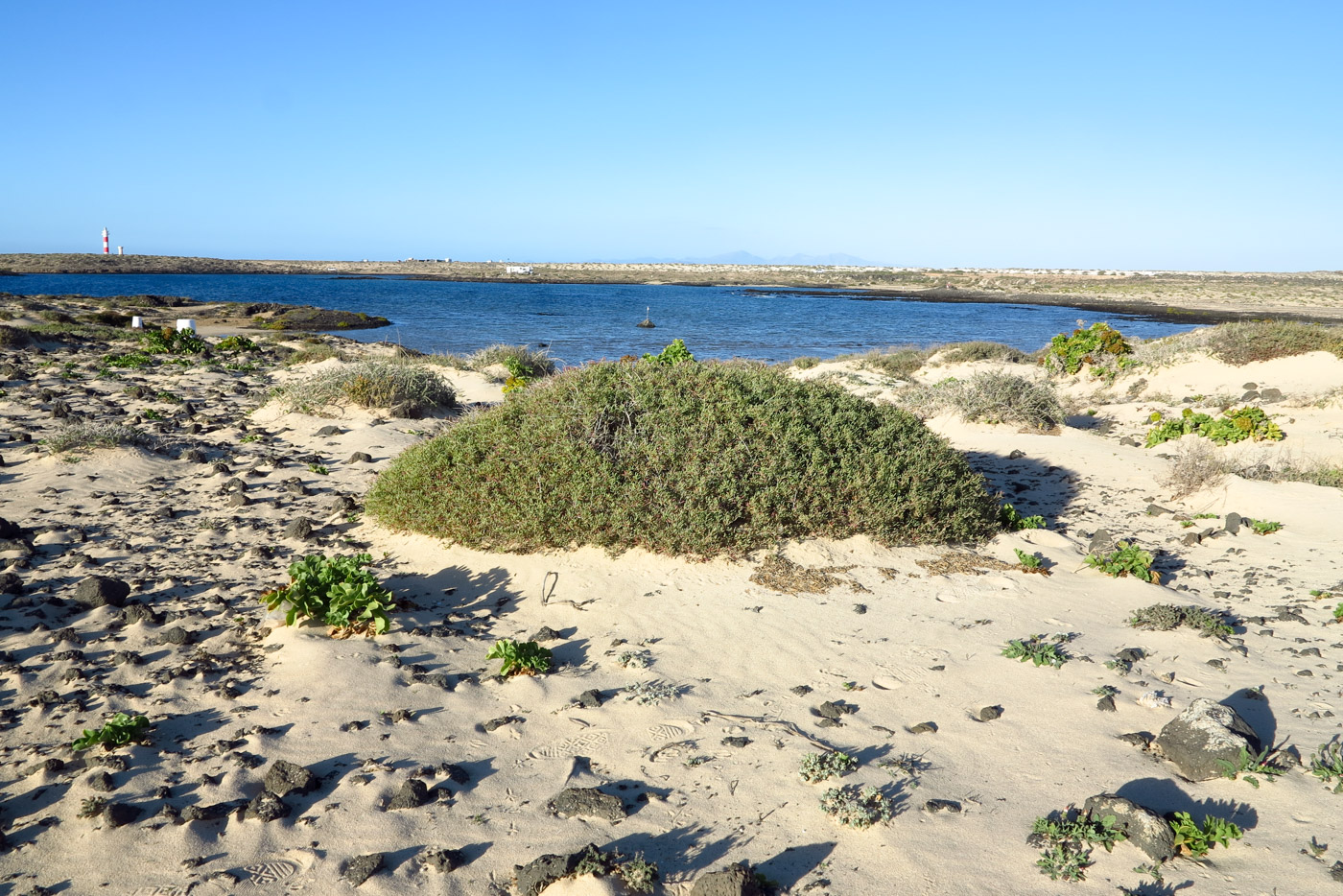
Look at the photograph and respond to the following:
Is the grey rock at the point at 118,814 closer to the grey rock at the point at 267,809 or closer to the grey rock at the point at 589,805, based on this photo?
the grey rock at the point at 267,809

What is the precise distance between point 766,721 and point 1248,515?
6.67 metres

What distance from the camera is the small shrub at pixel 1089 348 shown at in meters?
17.2

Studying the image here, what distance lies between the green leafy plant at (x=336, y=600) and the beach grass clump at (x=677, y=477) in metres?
1.09

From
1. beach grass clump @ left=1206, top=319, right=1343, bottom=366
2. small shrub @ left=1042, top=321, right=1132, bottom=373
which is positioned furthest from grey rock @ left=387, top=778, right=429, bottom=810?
small shrub @ left=1042, top=321, right=1132, bottom=373

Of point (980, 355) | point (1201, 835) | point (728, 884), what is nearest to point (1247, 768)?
point (1201, 835)

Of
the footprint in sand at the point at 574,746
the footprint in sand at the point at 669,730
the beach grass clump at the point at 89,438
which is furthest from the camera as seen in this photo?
the beach grass clump at the point at 89,438

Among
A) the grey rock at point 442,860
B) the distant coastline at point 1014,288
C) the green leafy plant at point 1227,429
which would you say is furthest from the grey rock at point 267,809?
the distant coastline at point 1014,288

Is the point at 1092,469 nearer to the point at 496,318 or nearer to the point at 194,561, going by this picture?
the point at 194,561

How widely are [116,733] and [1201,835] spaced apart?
4.71 metres

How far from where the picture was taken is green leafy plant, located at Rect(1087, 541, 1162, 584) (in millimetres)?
6227

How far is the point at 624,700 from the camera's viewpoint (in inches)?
167

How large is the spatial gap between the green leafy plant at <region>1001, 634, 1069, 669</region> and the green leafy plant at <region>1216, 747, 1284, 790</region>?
117 centimetres

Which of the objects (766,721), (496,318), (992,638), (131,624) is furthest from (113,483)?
(496,318)

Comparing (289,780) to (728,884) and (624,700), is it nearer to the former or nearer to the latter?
(624,700)
